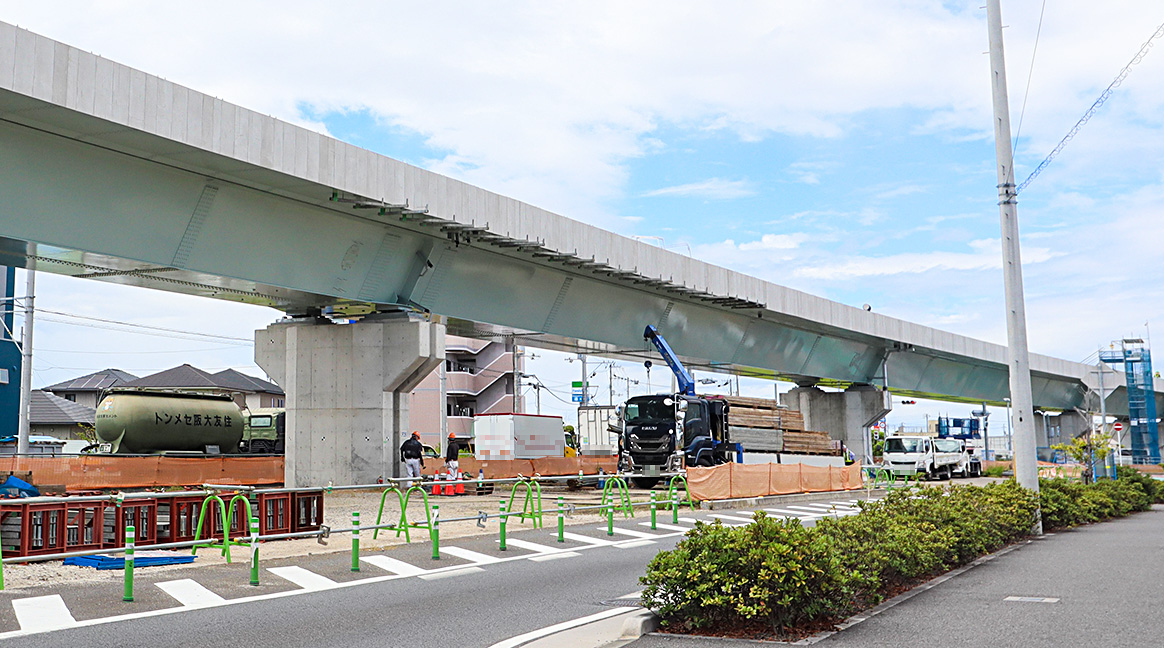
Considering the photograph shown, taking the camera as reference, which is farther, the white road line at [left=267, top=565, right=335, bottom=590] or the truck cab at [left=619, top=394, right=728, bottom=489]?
the truck cab at [left=619, top=394, right=728, bottom=489]

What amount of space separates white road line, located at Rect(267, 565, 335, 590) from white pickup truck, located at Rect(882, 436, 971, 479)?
1716 inches

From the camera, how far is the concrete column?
26.8 metres

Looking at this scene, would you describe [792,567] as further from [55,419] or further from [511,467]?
[55,419]

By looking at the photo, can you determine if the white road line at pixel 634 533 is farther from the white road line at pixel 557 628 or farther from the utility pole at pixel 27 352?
the utility pole at pixel 27 352

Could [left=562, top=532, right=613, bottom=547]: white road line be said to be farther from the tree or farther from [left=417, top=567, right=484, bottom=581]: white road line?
the tree

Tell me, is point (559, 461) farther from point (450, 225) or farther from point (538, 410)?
point (538, 410)

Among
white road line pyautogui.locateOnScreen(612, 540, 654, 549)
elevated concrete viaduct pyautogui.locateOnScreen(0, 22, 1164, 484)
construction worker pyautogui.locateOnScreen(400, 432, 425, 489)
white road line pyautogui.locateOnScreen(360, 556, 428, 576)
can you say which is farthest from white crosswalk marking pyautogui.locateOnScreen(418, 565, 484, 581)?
construction worker pyautogui.locateOnScreen(400, 432, 425, 489)

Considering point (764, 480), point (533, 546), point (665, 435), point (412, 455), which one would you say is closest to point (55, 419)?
point (412, 455)

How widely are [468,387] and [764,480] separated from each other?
188 ft

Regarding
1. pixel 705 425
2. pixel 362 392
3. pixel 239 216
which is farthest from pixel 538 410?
pixel 239 216

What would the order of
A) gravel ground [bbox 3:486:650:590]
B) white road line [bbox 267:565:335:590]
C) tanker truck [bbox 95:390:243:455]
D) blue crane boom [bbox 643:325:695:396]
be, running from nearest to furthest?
white road line [bbox 267:565:335:590] < gravel ground [bbox 3:486:650:590] < tanker truck [bbox 95:390:243:455] < blue crane boom [bbox 643:325:695:396]

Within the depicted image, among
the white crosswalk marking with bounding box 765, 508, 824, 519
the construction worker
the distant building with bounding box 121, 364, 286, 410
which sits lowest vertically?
the white crosswalk marking with bounding box 765, 508, 824, 519

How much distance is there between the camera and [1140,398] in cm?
7688

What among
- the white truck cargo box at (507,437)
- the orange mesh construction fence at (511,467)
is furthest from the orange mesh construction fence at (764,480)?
the white truck cargo box at (507,437)
